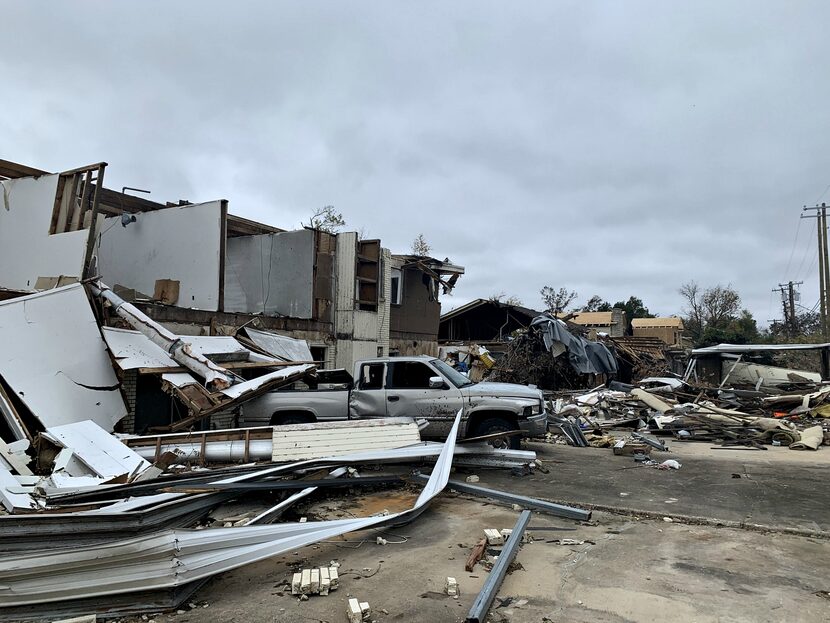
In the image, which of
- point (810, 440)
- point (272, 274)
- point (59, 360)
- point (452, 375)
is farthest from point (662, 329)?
point (59, 360)

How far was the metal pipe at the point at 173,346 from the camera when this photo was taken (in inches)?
355

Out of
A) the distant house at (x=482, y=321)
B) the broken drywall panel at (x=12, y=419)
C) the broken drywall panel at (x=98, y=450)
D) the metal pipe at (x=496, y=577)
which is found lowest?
the metal pipe at (x=496, y=577)

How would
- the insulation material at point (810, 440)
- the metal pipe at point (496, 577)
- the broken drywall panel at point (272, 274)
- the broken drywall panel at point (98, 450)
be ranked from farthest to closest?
the broken drywall panel at point (272, 274) → the insulation material at point (810, 440) → the broken drywall panel at point (98, 450) → the metal pipe at point (496, 577)

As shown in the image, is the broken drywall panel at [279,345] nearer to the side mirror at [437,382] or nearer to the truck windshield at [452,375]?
the truck windshield at [452,375]

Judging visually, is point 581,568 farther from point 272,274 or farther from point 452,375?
point 272,274

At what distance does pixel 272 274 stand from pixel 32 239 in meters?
6.04

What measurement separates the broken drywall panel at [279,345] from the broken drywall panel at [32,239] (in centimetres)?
365

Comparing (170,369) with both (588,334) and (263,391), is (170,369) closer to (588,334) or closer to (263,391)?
(263,391)

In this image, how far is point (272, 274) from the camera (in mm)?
16047

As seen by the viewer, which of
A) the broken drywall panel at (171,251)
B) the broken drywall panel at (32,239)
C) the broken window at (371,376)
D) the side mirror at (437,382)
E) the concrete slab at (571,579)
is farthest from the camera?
the broken drywall panel at (171,251)

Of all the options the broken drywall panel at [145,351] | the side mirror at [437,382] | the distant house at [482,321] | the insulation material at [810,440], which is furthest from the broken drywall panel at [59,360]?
the distant house at [482,321]

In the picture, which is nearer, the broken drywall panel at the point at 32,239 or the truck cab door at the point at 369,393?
the truck cab door at the point at 369,393

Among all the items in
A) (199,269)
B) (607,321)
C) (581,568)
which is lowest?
(581,568)

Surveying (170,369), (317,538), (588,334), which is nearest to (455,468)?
(317,538)
